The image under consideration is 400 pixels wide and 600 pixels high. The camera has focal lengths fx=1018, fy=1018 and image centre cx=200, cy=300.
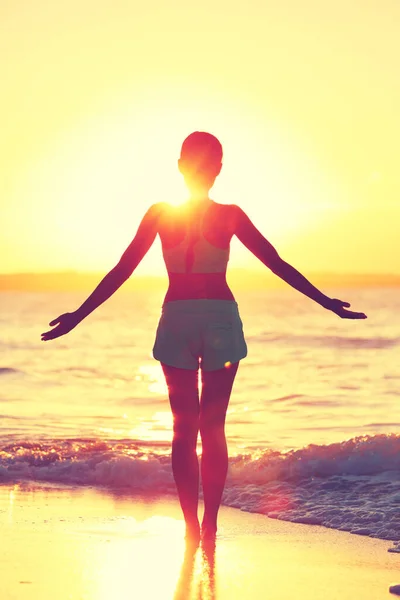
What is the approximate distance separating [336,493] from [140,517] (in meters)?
2.06

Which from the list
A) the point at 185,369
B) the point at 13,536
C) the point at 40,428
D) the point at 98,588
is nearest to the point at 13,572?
the point at 98,588

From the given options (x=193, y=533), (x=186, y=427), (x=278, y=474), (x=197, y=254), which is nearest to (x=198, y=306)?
(x=197, y=254)

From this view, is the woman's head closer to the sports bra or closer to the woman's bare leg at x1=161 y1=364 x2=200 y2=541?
the sports bra

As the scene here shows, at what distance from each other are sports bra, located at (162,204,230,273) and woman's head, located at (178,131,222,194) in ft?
0.73

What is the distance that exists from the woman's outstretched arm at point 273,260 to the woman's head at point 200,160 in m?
0.22

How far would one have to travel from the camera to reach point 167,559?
5.32 m

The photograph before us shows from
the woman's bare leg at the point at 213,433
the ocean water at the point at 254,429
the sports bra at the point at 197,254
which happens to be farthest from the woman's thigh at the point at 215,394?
the ocean water at the point at 254,429

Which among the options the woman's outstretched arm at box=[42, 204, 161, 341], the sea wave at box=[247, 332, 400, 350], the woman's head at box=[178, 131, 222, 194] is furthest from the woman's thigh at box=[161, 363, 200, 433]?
the sea wave at box=[247, 332, 400, 350]

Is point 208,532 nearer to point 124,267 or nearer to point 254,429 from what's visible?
point 124,267

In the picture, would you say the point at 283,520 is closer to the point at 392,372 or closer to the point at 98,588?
the point at 98,588

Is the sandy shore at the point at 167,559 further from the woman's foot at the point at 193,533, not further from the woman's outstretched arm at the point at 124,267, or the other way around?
the woman's outstretched arm at the point at 124,267

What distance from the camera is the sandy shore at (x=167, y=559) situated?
4.78 metres

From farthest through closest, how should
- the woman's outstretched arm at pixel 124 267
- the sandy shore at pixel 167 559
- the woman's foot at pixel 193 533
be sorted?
the woman's foot at pixel 193 533, the woman's outstretched arm at pixel 124 267, the sandy shore at pixel 167 559

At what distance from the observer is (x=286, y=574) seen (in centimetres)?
522
